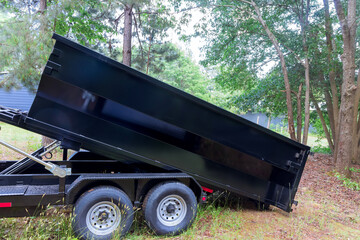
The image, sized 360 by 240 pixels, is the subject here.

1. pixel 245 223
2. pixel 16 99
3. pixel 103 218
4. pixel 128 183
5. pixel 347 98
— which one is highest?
pixel 347 98

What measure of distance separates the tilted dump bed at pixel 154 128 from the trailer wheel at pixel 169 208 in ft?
1.02

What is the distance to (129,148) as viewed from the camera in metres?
3.38

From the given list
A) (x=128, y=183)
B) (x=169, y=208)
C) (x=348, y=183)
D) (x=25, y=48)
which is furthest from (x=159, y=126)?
(x=348, y=183)

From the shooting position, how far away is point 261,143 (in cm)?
395

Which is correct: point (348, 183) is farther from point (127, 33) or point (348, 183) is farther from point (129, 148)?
point (127, 33)

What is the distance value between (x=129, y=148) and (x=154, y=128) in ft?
1.33

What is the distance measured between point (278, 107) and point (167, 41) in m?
6.64

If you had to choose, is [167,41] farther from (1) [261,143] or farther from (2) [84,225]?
(2) [84,225]

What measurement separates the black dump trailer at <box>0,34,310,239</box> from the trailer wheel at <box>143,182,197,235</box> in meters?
0.01

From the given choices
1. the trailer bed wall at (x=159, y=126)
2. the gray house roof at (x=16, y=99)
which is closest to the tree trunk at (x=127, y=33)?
the trailer bed wall at (x=159, y=126)

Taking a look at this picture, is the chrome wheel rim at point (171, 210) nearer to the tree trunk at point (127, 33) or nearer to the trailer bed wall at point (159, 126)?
the trailer bed wall at point (159, 126)

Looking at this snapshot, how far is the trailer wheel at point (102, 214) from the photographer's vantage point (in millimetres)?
2996

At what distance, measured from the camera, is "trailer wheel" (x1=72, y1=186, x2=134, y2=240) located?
3.00 metres

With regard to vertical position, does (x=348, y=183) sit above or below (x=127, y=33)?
below
